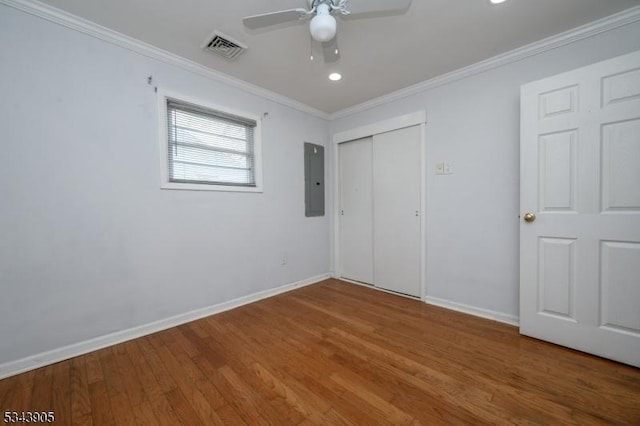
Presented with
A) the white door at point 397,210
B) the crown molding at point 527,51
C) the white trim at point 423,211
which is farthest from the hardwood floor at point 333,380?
the crown molding at point 527,51

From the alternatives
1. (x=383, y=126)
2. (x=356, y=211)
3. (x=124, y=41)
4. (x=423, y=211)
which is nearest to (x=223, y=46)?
(x=124, y=41)

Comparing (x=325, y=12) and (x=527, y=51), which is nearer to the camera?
(x=325, y=12)

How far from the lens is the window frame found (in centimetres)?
231

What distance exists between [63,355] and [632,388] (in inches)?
152

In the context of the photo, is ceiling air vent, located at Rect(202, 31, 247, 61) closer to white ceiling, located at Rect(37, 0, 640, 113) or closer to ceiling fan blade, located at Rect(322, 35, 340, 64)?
white ceiling, located at Rect(37, 0, 640, 113)

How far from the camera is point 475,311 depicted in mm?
2564

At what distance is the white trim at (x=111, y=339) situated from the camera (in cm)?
172

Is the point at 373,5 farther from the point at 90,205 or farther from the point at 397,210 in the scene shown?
the point at 90,205

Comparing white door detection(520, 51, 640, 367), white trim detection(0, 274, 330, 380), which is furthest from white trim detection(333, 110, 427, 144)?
white trim detection(0, 274, 330, 380)

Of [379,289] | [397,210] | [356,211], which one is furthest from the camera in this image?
[356,211]

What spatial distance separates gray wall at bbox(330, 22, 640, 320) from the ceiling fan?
4.95 ft

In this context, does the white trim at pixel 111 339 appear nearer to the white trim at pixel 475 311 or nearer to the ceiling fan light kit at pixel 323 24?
the white trim at pixel 475 311

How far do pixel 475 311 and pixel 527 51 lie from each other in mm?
2530

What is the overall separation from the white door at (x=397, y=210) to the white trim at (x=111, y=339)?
5.42 ft
